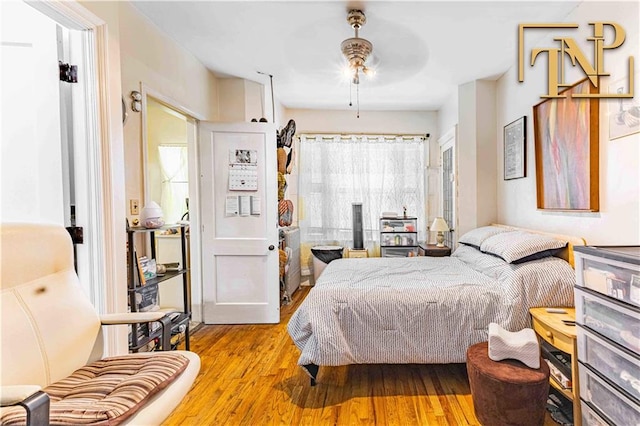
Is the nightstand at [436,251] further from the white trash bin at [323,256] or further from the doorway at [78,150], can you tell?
the doorway at [78,150]

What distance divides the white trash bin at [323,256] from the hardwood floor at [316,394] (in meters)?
1.87

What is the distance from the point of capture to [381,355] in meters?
2.10

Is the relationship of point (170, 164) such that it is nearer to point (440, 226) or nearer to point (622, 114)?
point (440, 226)

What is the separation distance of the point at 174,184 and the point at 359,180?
257 centimetres

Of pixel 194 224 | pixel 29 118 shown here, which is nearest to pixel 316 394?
pixel 194 224

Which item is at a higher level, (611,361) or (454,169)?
(454,169)

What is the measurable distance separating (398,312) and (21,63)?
8.13 ft

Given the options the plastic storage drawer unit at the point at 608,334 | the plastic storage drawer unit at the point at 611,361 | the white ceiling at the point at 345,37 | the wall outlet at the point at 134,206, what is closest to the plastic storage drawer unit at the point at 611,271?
the plastic storage drawer unit at the point at 608,334

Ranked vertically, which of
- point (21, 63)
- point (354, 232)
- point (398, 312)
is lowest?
point (398, 312)

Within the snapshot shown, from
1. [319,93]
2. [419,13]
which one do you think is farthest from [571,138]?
[319,93]

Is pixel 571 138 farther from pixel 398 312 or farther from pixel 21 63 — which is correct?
pixel 21 63

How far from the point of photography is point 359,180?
4.91 meters

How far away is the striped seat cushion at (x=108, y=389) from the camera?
978 mm

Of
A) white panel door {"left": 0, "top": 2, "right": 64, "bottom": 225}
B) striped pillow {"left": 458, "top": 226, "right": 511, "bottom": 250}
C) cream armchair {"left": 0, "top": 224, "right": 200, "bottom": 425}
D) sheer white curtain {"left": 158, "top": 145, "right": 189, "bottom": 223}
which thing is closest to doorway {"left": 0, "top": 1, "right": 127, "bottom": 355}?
white panel door {"left": 0, "top": 2, "right": 64, "bottom": 225}
